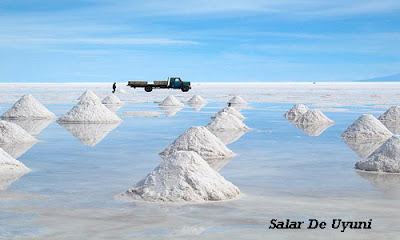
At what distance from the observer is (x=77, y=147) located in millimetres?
14070

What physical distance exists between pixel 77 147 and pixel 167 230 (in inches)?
322

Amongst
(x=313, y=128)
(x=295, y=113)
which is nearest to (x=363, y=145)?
(x=313, y=128)

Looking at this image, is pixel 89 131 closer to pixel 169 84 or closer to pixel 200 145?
pixel 200 145

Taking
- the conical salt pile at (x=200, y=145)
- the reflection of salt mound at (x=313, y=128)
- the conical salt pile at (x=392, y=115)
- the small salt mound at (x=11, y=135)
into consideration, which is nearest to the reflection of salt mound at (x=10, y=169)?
the conical salt pile at (x=200, y=145)

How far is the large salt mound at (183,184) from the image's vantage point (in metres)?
7.87

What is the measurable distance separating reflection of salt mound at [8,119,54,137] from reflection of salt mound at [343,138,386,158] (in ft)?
28.1

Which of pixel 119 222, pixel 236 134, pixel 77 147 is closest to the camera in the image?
pixel 119 222

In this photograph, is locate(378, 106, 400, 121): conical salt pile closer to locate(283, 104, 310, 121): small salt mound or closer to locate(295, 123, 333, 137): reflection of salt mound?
locate(295, 123, 333, 137): reflection of salt mound

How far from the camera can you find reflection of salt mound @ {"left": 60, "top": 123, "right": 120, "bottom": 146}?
15.6 meters

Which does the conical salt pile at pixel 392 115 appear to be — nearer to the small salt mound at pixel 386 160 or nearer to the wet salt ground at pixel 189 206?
the wet salt ground at pixel 189 206

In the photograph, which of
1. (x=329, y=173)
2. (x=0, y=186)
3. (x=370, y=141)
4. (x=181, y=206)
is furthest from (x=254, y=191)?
(x=370, y=141)

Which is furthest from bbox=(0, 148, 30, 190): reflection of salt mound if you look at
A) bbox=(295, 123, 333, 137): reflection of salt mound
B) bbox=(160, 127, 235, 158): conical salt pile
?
bbox=(295, 123, 333, 137): reflection of salt mound

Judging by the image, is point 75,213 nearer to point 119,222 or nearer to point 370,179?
point 119,222

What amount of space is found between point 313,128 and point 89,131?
284 inches
